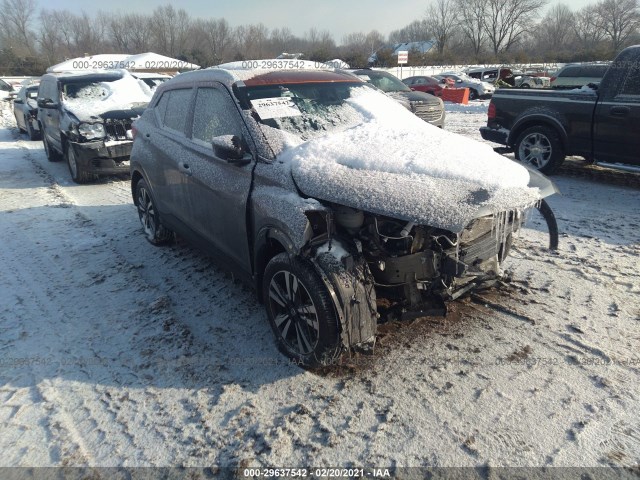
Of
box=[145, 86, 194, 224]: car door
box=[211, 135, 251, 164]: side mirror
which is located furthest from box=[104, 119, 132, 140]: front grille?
box=[211, 135, 251, 164]: side mirror

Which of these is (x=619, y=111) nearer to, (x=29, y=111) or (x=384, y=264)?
(x=384, y=264)

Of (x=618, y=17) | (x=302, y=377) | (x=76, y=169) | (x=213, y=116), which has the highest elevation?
(x=618, y=17)

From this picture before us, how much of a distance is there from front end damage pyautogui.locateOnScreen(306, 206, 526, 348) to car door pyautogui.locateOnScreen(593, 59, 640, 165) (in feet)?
16.0

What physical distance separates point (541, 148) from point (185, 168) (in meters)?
6.22

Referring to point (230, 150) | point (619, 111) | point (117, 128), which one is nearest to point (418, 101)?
point (619, 111)

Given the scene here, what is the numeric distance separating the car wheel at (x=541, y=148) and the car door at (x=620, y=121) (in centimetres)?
64

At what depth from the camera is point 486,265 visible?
333 cm

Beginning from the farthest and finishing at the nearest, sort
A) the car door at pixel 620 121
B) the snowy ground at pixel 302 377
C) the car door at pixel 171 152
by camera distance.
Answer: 1. the car door at pixel 620 121
2. the car door at pixel 171 152
3. the snowy ground at pixel 302 377

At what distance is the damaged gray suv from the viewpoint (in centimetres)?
280

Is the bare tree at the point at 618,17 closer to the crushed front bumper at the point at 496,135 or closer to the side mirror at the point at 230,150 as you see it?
the crushed front bumper at the point at 496,135

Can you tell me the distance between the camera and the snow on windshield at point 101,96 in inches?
348

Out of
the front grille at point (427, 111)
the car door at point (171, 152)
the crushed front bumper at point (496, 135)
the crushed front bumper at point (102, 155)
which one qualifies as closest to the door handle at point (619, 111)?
the crushed front bumper at point (496, 135)

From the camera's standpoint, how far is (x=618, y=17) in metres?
68.9

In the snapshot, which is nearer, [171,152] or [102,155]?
[171,152]
